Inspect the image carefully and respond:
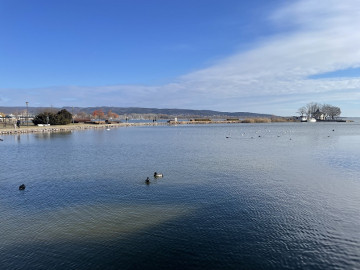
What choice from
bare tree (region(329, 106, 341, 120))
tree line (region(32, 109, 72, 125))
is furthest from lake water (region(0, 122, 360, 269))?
bare tree (region(329, 106, 341, 120))

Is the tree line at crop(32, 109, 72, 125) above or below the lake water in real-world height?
above

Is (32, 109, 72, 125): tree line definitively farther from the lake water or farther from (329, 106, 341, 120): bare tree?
(329, 106, 341, 120): bare tree

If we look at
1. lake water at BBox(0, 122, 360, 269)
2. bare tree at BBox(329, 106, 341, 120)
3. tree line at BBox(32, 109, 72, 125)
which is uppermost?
bare tree at BBox(329, 106, 341, 120)

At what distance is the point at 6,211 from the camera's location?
10.6 meters

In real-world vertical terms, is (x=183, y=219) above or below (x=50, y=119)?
below

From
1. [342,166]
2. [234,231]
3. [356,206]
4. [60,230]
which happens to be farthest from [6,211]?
[342,166]

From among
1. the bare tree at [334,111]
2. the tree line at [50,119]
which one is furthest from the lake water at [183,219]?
the bare tree at [334,111]

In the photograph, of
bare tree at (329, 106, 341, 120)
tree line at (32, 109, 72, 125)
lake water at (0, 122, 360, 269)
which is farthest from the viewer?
bare tree at (329, 106, 341, 120)

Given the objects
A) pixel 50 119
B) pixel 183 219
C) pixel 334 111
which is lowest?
pixel 183 219

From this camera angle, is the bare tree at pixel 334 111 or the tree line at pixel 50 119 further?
the bare tree at pixel 334 111

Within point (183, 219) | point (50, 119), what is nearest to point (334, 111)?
point (50, 119)

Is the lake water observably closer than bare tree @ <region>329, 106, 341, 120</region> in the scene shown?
Yes

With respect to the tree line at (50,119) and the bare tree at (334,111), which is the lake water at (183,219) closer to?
the tree line at (50,119)

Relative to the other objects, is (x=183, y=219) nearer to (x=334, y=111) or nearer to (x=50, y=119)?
(x=50, y=119)
